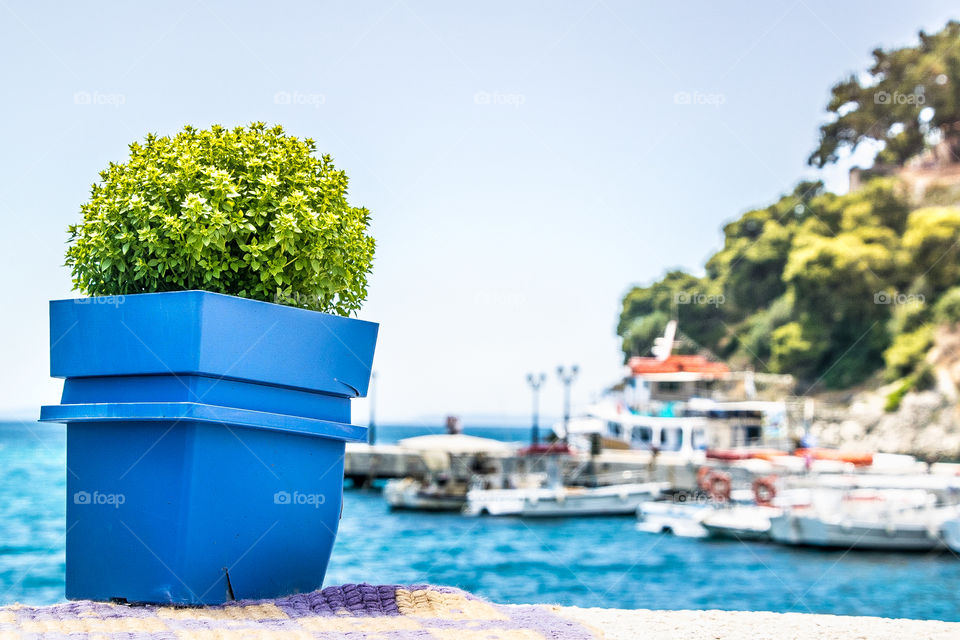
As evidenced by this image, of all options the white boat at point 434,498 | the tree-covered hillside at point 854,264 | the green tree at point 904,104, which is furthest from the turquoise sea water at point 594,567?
the green tree at point 904,104

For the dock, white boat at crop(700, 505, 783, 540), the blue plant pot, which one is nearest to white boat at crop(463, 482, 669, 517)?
the dock

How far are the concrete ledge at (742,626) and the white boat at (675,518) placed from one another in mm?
30197

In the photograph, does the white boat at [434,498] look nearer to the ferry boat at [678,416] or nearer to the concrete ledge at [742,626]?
the ferry boat at [678,416]

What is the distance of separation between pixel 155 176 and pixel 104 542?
6.06 feet

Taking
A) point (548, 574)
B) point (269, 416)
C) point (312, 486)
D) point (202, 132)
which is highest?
point (202, 132)

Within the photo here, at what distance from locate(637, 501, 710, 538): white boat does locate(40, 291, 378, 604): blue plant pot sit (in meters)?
31.3

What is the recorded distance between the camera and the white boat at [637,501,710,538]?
35.6 metres

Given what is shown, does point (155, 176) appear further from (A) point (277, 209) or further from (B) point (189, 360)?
(B) point (189, 360)

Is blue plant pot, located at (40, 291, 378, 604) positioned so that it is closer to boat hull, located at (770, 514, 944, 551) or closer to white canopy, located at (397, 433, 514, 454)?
boat hull, located at (770, 514, 944, 551)

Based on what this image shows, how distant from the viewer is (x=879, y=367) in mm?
70812

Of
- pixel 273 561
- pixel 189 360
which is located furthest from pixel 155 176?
pixel 273 561

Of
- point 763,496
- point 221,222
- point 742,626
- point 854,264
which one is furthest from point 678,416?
point 221,222

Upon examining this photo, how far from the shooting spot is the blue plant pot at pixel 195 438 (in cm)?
508

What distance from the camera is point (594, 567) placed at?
1240 inches
